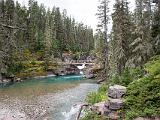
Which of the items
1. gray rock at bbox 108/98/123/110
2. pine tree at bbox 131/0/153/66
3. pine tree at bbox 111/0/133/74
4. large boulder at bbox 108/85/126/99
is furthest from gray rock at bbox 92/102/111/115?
pine tree at bbox 111/0/133/74

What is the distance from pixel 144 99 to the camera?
62.5ft

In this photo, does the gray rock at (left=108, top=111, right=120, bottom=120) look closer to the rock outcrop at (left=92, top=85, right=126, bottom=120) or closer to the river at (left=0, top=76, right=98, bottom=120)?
the rock outcrop at (left=92, top=85, right=126, bottom=120)

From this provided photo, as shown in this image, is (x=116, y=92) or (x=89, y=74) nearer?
(x=116, y=92)

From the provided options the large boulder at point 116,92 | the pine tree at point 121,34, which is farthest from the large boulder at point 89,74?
the large boulder at point 116,92

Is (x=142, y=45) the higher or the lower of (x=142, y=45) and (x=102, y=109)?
the higher

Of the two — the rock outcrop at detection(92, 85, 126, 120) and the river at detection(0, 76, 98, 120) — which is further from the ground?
the rock outcrop at detection(92, 85, 126, 120)

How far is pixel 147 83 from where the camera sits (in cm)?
2058

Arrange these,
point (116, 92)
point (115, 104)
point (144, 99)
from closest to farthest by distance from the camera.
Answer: point (144, 99) → point (115, 104) → point (116, 92)

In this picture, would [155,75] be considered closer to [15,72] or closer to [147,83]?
[147,83]

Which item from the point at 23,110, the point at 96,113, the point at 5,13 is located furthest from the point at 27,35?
the point at 96,113

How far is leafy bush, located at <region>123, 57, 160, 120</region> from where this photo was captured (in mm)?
18172

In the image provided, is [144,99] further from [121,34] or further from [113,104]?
[121,34]

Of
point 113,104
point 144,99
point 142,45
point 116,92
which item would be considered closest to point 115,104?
point 113,104

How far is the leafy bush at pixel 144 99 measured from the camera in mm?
18172
